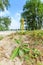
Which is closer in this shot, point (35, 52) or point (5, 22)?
point (35, 52)

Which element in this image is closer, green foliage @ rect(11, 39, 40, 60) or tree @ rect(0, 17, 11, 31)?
green foliage @ rect(11, 39, 40, 60)

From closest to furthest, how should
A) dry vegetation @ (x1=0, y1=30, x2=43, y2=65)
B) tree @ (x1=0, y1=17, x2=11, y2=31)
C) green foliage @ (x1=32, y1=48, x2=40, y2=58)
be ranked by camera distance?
dry vegetation @ (x1=0, y1=30, x2=43, y2=65), green foliage @ (x1=32, y1=48, x2=40, y2=58), tree @ (x1=0, y1=17, x2=11, y2=31)

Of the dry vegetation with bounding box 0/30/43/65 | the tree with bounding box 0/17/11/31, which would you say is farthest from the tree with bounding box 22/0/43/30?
the dry vegetation with bounding box 0/30/43/65

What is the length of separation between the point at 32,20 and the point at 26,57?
68.1 feet

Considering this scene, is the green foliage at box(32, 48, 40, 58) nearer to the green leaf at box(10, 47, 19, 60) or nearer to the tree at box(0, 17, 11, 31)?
the green leaf at box(10, 47, 19, 60)

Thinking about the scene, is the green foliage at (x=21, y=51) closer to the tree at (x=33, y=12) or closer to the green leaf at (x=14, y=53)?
the green leaf at (x=14, y=53)

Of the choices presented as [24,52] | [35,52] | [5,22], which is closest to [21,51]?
[24,52]

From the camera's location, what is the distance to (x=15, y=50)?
12.8 ft

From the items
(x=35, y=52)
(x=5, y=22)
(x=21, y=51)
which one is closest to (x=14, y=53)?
(x=21, y=51)

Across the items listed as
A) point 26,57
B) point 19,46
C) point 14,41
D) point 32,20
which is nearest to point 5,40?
Answer: point 14,41

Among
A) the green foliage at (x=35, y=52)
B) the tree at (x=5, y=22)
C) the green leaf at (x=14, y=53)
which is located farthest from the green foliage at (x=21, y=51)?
the tree at (x=5, y=22)

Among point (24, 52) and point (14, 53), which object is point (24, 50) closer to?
point (24, 52)

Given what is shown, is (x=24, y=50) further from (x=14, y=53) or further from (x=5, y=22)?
(x=5, y=22)

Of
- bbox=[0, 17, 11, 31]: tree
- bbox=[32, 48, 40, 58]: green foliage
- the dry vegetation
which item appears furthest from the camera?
bbox=[0, 17, 11, 31]: tree
